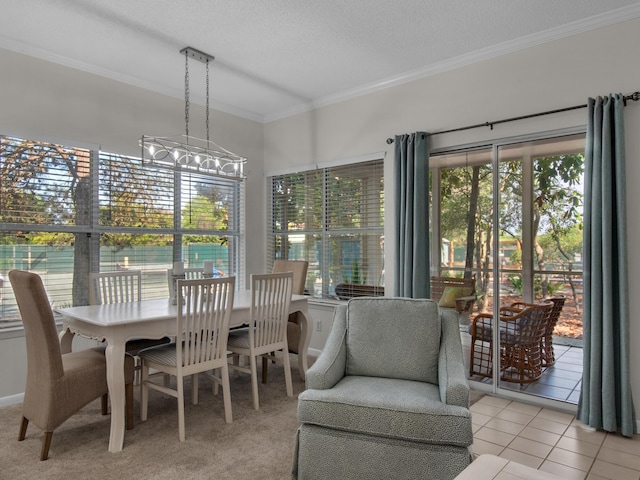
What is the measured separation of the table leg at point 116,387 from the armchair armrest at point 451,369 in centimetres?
185

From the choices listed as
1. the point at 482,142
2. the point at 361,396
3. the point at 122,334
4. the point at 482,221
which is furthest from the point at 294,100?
the point at 361,396

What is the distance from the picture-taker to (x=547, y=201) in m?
3.25

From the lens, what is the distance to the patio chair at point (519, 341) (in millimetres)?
3299

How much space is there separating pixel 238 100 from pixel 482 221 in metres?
2.90

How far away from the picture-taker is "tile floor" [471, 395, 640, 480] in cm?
231

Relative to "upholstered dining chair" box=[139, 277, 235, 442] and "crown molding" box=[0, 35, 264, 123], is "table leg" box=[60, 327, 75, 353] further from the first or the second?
"crown molding" box=[0, 35, 264, 123]

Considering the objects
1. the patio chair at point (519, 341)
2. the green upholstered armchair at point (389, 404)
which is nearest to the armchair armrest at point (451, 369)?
the green upholstered armchair at point (389, 404)

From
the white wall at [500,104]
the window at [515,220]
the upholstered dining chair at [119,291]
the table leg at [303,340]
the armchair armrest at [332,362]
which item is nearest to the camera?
the armchair armrest at [332,362]

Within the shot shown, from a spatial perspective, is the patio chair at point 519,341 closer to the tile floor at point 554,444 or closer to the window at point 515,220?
the window at point 515,220

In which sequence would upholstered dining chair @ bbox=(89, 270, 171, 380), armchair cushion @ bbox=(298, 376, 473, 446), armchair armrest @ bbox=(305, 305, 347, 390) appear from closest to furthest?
1. armchair cushion @ bbox=(298, 376, 473, 446)
2. armchair armrest @ bbox=(305, 305, 347, 390)
3. upholstered dining chair @ bbox=(89, 270, 171, 380)

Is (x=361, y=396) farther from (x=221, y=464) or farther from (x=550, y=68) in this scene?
(x=550, y=68)

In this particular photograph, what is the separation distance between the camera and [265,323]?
329cm

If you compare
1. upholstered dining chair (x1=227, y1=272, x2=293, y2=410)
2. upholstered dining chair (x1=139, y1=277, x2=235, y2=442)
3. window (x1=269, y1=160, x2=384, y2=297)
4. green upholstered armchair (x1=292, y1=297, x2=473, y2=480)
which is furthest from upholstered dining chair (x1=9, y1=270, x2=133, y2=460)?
window (x1=269, y1=160, x2=384, y2=297)

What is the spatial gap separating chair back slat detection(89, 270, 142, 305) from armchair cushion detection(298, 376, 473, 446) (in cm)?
217
